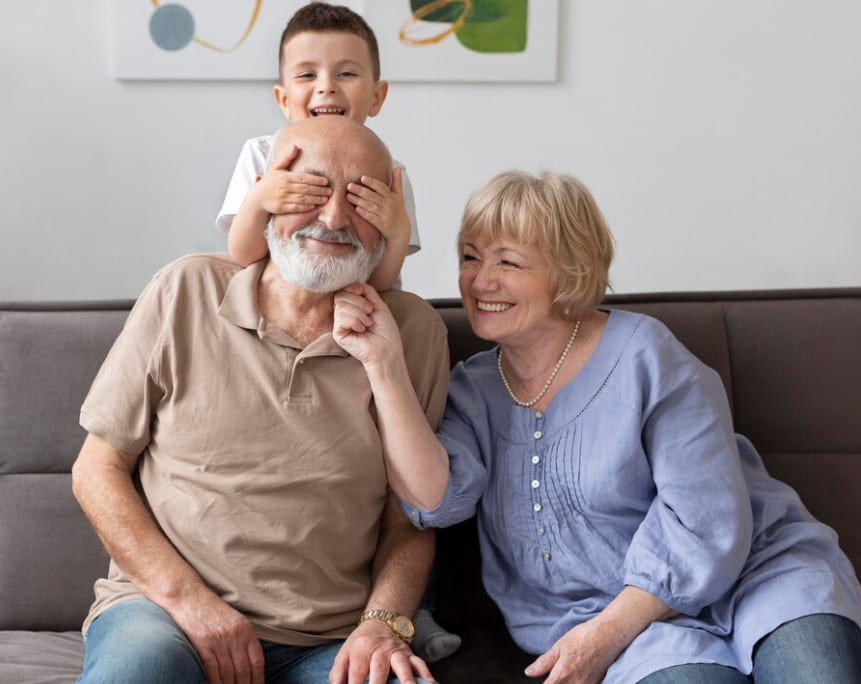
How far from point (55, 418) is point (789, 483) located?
1500mm

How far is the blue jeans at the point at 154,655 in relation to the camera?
1.51 m

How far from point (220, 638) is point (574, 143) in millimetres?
2028

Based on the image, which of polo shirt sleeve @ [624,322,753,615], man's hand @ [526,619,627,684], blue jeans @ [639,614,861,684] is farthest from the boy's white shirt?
blue jeans @ [639,614,861,684]

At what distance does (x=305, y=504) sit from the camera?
175cm

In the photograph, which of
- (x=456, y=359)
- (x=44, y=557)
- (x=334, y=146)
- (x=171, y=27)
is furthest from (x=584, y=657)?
(x=171, y=27)

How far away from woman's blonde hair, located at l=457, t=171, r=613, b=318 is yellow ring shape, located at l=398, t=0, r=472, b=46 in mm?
1311

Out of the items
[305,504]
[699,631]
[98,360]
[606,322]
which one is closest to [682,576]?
[699,631]

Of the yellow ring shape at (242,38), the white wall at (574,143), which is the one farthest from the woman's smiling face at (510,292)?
the yellow ring shape at (242,38)

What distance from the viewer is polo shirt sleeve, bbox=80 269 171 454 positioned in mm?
1744

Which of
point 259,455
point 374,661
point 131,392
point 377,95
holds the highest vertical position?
point 377,95

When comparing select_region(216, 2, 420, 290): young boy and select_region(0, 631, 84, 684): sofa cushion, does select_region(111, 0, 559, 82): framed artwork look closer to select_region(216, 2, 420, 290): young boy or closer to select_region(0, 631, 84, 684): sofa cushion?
select_region(216, 2, 420, 290): young boy

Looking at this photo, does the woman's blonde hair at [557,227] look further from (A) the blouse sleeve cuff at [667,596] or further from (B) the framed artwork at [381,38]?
(B) the framed artwork at [381,38]

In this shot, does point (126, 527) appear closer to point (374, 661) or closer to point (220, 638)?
point (220, 638)

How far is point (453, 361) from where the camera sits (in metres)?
2.16
